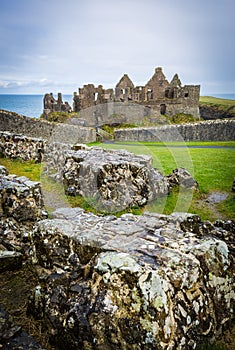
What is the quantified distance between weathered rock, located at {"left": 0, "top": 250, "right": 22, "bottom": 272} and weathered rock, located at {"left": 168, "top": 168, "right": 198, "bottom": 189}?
6641mm

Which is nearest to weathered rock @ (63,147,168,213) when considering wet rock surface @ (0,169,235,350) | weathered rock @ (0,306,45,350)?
wet rock surface @ (0,169,235,350)

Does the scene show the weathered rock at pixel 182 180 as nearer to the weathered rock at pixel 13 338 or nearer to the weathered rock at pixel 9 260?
the weathered rock at pixel 9 260

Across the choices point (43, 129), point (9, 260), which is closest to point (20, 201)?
point (9, 260)

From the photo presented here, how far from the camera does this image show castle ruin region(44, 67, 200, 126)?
40844 mm

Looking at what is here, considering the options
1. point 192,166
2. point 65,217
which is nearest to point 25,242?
point 65,217

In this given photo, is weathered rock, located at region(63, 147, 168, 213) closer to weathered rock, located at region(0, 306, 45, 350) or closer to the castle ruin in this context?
weathered rock, located at region(0, 306, 45, 350)

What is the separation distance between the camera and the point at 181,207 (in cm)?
877

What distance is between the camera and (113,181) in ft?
29.0

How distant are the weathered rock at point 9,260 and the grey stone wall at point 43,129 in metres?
13.2

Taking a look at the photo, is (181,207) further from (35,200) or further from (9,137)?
(9,137)

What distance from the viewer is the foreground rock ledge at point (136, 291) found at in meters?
3.21

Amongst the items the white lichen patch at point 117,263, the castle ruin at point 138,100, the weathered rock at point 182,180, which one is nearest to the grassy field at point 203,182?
the weathered rock at point 182,180

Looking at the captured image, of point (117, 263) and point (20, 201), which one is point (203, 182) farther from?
point (117, 263)

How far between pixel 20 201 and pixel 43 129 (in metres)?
16.3
